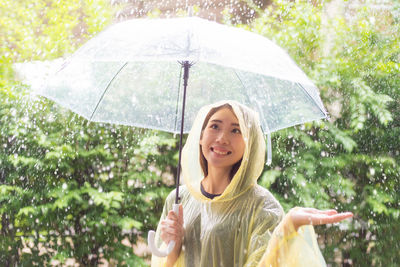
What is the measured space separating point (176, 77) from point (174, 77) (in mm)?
12

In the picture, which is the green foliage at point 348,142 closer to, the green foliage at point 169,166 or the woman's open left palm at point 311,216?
the green foliage at point 169,166

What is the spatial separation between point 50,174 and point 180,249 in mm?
2423

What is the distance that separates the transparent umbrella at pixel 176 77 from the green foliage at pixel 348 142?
64.7 inches

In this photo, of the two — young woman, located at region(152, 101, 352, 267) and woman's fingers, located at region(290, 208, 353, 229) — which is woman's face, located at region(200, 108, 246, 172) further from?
woman's fingers, located at region(290, 208, 353, 229)

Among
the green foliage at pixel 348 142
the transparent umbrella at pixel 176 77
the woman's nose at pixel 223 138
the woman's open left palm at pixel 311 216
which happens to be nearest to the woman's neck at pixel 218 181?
the woman's nose at pixel 223 138

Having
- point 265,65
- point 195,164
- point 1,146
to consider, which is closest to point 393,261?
point 195,164

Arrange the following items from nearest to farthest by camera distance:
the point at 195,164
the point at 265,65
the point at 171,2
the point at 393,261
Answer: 1. the point at 265,65
2. the point at 195,164
3. the point at 393,261
4. the point at 171,2

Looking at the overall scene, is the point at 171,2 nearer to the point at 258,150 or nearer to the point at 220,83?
the point at 220,83

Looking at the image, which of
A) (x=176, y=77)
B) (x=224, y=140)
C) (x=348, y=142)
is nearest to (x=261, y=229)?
(x=224, y=140)

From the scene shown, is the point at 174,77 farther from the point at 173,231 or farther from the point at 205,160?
the point at 173,231

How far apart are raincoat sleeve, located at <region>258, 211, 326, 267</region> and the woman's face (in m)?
0.44

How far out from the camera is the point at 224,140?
176 cm

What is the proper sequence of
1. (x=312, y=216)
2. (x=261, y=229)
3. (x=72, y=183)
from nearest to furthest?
(x=312, y=216) → (x=261, y=229) → (x=72, y=183)

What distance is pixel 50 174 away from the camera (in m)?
3.86
